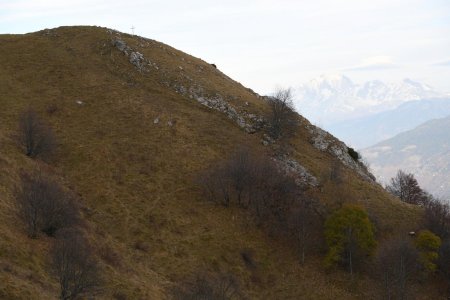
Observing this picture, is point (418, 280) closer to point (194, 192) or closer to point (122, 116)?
point (194, 192)

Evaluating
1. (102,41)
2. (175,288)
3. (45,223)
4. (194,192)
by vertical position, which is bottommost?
(175,288)

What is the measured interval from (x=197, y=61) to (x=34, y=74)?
3182cm

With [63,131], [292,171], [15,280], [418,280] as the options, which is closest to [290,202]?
[292,171]

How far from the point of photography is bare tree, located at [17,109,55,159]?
5494 cm

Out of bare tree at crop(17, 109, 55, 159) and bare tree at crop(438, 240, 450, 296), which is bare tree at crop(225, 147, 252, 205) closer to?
bare tree at crop(17, 109, 55, 159)

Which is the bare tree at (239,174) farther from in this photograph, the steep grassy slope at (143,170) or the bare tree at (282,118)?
the bare tree at (282,118)

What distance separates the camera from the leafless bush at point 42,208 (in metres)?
37.9

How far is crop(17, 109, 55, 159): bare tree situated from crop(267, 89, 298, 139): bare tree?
33.1m

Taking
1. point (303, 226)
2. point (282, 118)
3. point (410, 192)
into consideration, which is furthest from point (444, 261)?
point (410, 192)

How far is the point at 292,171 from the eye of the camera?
6412 centimetres

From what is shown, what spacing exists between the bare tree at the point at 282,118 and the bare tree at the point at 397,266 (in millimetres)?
26741

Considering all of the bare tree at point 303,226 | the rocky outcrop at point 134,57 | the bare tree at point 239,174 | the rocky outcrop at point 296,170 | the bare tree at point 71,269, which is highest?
the rocky outcrop at point 134,57

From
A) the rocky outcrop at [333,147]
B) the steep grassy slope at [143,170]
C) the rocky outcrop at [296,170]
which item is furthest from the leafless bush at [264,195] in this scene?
the rocky outcrop at [333,147]

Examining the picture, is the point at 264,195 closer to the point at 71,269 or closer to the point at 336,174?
the point at 336,174
